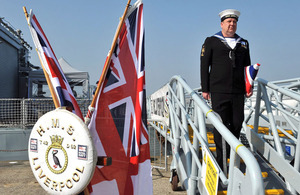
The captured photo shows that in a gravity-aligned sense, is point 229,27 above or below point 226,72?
above

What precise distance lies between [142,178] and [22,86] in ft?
59.2

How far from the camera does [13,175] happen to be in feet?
19.7

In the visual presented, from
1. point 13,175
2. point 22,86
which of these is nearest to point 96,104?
point 13,175

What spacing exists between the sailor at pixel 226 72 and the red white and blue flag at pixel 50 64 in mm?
1499

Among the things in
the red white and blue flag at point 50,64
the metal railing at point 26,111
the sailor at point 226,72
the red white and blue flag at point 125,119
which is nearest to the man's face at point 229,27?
the sailor at point 226,72

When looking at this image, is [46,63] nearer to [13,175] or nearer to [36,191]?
[36,191]

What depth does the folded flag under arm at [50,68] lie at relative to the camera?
234 centimetres

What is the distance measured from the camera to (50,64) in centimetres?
241

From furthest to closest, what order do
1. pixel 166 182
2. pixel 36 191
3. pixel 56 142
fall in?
1. pixel 166 182
2. pixel 36 191
3. pixel 56 142

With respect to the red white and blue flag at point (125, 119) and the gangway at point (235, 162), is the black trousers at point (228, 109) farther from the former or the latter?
the red white and blue flag at point (125, 119)

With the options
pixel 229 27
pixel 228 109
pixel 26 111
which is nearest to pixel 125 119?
pixel 228 109

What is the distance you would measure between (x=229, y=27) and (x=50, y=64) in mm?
1938

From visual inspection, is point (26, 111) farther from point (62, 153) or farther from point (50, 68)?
point (62, 153)

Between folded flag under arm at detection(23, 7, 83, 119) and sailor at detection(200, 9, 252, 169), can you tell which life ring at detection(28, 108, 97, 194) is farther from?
sailor at detection(200, 9, 252, 169)
